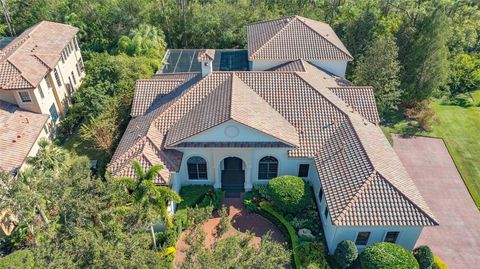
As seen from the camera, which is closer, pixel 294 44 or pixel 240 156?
pixel 240 156

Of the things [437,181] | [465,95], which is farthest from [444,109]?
[437,181]

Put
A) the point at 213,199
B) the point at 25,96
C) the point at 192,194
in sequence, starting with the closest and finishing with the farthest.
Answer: the point at 213,199 < the point at 192,194 < the point at 25,96

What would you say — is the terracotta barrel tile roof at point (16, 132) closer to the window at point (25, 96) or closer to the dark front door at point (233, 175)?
the window at point (25, 96)

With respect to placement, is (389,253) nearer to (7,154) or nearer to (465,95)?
(7,154)

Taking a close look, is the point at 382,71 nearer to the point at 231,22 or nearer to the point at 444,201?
the point at 444,201

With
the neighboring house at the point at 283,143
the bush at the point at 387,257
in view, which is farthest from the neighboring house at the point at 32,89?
the bush at the point at 387,257

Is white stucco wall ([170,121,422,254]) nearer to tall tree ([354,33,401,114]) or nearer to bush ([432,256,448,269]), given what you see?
bush ([432,256,448,269])

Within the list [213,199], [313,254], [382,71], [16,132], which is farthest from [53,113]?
[382,71]
